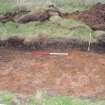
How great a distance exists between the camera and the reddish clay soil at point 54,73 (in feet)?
14.0

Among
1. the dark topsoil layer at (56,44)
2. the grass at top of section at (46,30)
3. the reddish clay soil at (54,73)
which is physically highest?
the grass at top of section at (46,30)

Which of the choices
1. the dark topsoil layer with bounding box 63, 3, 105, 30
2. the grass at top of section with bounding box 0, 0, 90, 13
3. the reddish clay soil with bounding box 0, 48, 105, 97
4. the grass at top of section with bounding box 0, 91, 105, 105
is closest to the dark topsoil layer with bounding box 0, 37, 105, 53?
the reddish clay soil with bounding box 0, 48, 105, 97

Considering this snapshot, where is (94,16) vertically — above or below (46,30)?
above

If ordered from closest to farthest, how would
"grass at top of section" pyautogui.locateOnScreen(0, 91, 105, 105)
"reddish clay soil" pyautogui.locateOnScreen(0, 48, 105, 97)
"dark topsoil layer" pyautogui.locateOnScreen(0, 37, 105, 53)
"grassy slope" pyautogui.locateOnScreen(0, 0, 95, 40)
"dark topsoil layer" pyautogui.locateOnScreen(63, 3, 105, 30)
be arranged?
"grass at top of section" pyautogui.locateOnScreen(0, 91, 105, 105)
"reddish clay soil" pyautogui.locateOnScreen(0, 48, 105, 97)
"dark topsoil layer" pyautogui.locateOnScreen(0, 37, 105, 53)
"grassy slope" pyautogui.locateOnScreen(0, 0, 95, 40)
"dark topsoil layer" pyautogui.locateOnScreen(63, 3, 105, 30)

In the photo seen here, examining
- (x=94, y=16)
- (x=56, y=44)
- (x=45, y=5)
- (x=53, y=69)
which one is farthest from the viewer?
(x=45, y=5)

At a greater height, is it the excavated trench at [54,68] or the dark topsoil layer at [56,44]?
the dark topsoil layer at [56,44]

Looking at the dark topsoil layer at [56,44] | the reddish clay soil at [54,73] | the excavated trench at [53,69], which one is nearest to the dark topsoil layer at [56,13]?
the dark topsoil layer at [56,44]

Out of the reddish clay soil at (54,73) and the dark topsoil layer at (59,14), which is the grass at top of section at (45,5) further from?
the reddish clay soil at (54,73)

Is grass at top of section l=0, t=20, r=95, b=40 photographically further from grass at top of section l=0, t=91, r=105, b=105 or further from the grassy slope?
grass at top of section l=0, t=91, r=105, b=105

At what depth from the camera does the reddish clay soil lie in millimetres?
4273

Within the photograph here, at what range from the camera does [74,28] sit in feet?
18.7

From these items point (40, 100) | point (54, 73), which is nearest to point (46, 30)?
point (54, 73)

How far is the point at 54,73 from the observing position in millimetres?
4707

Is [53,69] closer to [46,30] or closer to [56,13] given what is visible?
[46,30]
